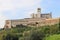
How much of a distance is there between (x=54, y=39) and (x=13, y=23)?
160 feet

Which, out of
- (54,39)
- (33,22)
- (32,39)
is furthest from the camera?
(33,22)

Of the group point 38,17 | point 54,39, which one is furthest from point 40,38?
point 38,17

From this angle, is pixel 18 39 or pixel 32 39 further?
pixel 18 39

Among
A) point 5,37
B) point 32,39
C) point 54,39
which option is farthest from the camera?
point 5,37

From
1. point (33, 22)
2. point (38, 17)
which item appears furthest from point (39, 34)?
point (38, 17)

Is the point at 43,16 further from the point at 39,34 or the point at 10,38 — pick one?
the point at 39,34

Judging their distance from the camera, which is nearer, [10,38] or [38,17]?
[10,38]

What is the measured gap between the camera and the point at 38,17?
87.1 metres

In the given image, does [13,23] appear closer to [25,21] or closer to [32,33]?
[25,21]

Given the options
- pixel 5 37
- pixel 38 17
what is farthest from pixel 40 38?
pixel 38 17

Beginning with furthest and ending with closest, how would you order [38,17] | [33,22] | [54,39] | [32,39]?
[38,17]
[33,22]
[32,39]
[54,39]

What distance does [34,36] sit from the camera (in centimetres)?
3969

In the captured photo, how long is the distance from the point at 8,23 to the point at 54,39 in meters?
48.5

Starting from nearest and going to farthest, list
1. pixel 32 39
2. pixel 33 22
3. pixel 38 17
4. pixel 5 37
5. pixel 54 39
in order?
pixel 54 39 < pixel 32 39 < pixel 5 37 < pixel 33 22 < pixel 38 17
